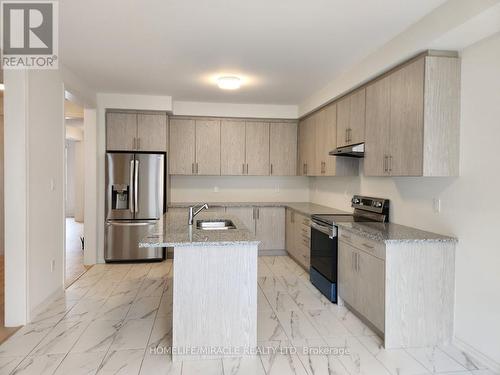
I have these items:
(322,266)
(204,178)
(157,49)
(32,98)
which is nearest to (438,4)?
(157,49)

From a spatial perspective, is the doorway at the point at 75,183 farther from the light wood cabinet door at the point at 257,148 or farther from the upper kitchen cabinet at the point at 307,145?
the upper kitchen cabinet at the point at 307,145

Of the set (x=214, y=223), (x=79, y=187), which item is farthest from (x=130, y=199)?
(x=79, y=187)

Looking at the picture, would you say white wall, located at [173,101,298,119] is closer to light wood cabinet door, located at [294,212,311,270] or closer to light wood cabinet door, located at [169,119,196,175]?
light wood cabinet door, located at [169,119,196,175]

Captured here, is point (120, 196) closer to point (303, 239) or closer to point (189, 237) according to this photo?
point (303, 239)

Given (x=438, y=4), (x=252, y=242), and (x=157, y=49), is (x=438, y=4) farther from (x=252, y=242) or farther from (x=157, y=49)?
(x=157, y=49)

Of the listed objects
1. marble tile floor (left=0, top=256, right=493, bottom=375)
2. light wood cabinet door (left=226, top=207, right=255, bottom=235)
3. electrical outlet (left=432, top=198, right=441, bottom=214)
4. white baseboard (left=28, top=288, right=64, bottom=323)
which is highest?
Answer: electrical outlet (left=432, top=198, right=441, bottom=214)

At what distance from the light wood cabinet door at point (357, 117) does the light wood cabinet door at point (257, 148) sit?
82.5 inches

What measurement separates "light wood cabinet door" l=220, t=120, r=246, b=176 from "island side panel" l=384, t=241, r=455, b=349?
3.49 m

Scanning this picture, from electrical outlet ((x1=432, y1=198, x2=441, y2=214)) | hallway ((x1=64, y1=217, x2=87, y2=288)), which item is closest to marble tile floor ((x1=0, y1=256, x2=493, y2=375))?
hallway ((x1=64, y1=217, x2=87, y2=288))

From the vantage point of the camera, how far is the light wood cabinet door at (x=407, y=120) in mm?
2660

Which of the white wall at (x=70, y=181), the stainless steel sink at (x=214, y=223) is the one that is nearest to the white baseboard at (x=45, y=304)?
the stainless steel sink at (x=214, y=223)

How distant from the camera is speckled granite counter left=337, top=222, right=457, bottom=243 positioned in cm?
263

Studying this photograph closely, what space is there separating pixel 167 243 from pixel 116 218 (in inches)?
123

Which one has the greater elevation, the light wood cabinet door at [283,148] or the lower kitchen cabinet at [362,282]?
the light wood cabinet door at [283,148]
